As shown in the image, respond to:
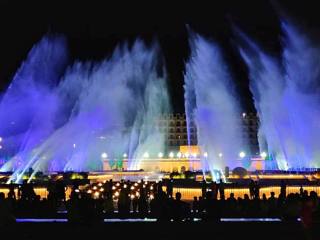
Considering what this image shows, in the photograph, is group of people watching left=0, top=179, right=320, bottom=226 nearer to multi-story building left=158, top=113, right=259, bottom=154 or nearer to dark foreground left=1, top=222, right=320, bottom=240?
dark foreground left=1, top=222, right=320, bottom=240

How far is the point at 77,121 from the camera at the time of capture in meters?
58.8

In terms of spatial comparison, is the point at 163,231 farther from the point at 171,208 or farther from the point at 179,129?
the point at 179,129

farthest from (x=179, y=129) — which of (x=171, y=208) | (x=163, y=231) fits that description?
(x=163, y=231)

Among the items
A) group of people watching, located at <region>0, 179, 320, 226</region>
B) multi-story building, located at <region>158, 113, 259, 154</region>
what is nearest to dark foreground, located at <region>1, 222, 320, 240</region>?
group of people watching, located at <region>0, 179, 320, 226</region>

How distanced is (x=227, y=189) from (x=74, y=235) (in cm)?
1147

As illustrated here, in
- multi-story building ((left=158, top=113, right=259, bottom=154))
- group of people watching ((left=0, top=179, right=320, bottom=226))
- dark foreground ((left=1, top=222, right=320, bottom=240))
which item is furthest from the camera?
multi-story building ((left=158, top=113, right=259, bottom=154))

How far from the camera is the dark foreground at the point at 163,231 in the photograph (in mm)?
10047

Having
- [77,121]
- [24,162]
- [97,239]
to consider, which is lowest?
[97,239]

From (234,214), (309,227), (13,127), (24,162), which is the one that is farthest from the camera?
(13,127)

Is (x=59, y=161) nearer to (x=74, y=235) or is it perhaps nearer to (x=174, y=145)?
(x=174, y=145)

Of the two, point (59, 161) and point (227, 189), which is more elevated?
point (59, 161)

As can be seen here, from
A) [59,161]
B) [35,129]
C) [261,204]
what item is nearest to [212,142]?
[59,161]

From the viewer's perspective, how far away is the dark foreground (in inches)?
396

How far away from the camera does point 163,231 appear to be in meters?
10.7
